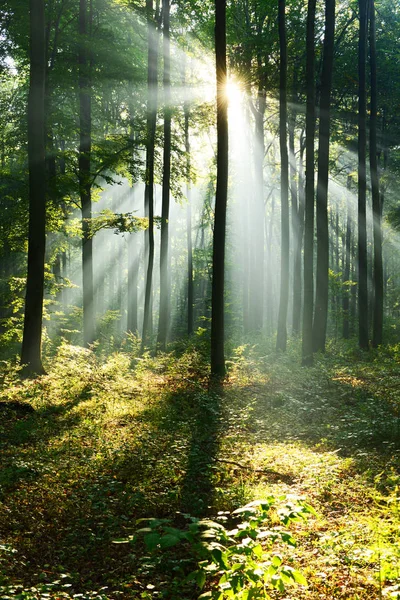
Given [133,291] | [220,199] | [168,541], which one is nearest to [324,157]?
[220,199]

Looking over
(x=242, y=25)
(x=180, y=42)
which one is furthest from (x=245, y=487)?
(x=180, y=42)

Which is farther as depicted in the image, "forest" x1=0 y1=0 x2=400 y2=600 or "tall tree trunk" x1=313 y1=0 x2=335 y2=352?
"tall tree trunk" x1=313 y1=0 x2=335 y2=352

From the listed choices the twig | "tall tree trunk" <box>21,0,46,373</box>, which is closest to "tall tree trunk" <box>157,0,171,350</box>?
"tall tree trunk" <box>21,0,46,373</box>

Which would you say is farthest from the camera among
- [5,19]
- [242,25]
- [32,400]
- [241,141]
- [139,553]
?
[241,141]

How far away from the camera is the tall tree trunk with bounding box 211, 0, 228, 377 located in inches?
497

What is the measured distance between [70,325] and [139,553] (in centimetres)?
1601

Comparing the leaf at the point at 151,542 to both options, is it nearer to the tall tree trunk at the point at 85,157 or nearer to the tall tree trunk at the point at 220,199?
the tall tree trunk at the point at 220,199

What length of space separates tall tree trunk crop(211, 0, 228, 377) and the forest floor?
1.21 metres

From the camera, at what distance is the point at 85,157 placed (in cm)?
1608

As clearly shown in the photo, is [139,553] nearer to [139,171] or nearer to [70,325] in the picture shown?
[139,171]

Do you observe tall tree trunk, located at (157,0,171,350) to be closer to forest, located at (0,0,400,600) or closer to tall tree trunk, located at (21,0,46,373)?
forest, located at (0,0,400,600)

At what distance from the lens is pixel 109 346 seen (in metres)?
19.7

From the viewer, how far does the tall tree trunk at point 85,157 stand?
52.6ft

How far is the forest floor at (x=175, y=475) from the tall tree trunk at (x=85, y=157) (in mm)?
4791
